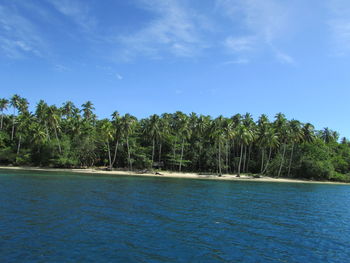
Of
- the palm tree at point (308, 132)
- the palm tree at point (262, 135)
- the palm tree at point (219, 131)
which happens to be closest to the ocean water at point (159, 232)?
the palm tree at point (219, 131)

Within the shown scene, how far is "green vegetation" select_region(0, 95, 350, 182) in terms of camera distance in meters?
80.6

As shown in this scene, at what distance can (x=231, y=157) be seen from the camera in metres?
99.6

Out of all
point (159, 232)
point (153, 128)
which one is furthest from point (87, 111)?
point (159, 232)

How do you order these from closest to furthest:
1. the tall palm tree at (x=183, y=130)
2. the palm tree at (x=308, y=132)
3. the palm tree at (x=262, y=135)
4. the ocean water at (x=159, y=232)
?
the ocean water at (x=159, y=232)
the palm tree at (x=262, y=135)
the tall palm tree at (x=183, y=130)
the palm tree at (x=308, y=132)

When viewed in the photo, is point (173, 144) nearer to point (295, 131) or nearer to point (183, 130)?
point (183, 130)

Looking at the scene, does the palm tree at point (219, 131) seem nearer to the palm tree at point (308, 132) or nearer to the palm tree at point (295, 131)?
the palm tree at point (295, 131)

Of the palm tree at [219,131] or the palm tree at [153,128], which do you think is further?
the palm tree at [153,128]

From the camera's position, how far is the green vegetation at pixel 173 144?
80625 mm

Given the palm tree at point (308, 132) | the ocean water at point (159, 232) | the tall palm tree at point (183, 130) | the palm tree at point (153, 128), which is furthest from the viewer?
the palm tree at point (308, 132)

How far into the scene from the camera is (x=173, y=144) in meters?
89.8

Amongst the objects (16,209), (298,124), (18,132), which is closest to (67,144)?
(18,132)

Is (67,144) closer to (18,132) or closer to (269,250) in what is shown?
(18,132)

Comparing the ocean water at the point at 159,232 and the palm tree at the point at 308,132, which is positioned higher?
the palm tree at the point at 308,132

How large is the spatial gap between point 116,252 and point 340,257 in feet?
39.7
